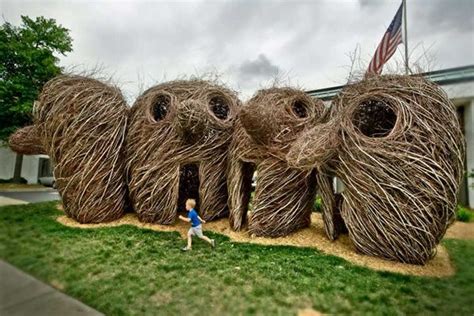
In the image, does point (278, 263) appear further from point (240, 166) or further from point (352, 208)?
point (240, 166)

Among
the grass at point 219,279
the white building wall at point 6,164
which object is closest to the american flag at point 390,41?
the grass at point 219,279

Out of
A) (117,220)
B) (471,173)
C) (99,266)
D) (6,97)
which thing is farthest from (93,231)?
(6,97)

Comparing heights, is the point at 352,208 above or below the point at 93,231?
above

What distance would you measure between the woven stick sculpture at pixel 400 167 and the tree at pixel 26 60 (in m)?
10.7

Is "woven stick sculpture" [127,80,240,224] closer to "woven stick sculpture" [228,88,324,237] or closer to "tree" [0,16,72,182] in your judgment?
"woven stick sculpture" [228,88,324,237]

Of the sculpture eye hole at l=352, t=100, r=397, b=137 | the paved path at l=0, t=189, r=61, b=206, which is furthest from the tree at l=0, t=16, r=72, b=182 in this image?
the sculpture eye hole at l=352, t=100, r=397, b=137

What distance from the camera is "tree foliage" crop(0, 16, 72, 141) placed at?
1099cm

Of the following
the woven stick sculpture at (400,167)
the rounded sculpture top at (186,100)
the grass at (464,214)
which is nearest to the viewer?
the woven stick sculpture at (400,167)

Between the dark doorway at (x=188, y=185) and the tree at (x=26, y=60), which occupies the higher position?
the tree at (x=26, y=60)

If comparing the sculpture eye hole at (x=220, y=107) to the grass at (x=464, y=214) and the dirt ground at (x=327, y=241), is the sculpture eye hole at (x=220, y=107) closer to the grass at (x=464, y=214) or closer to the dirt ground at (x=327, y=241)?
the dirt ground at (x=327, y=241)

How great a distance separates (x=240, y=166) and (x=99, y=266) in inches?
116

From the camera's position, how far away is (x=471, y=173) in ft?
18.5

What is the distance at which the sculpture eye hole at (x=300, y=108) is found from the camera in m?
5.87

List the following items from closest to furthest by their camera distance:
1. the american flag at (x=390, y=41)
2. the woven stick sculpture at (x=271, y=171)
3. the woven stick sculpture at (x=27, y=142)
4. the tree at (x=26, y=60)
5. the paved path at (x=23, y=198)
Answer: the woven stick sculpture at (x=271, y=171) → the woven stick sculpture at (x=27, y=142) → the american flag at (x=390, y=41) → the paved path at (x=23, y=198) → the tree at (x=26, y=60)
